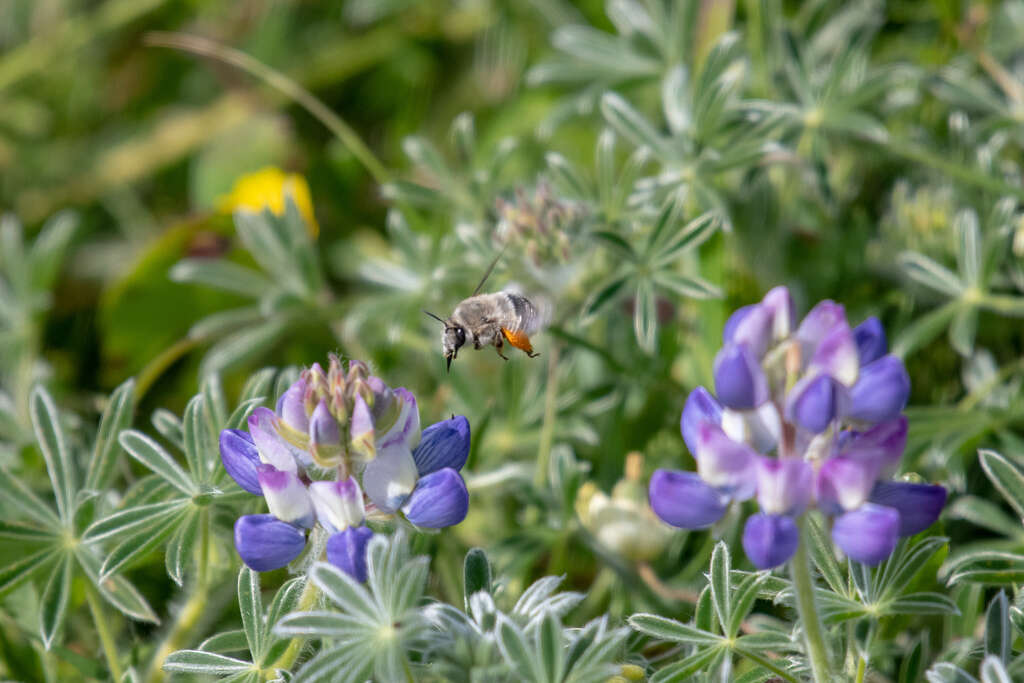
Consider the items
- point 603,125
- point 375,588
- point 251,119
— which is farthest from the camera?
point 251,119

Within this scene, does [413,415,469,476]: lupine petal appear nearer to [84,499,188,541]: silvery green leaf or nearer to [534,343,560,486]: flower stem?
[84,499,188,541]: silvery green leaf

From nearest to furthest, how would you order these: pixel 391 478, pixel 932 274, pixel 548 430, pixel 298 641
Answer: pixel 391 478 < pixel 298 641 < pixel 548 430 < pixel 932 274

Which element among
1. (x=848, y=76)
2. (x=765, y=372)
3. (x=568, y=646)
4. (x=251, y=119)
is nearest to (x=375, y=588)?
(x=568, y=646)

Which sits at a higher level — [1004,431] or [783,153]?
[783,153]

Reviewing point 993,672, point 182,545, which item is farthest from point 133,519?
point 993,672

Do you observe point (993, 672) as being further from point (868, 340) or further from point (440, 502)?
point (440, 502)

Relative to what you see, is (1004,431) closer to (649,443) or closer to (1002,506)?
(1002,506)

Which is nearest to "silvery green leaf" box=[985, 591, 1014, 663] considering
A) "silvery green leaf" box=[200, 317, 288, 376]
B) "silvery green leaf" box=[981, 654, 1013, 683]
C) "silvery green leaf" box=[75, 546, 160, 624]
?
"silvery green leaf" box=[981, 654, 1013, 683]
